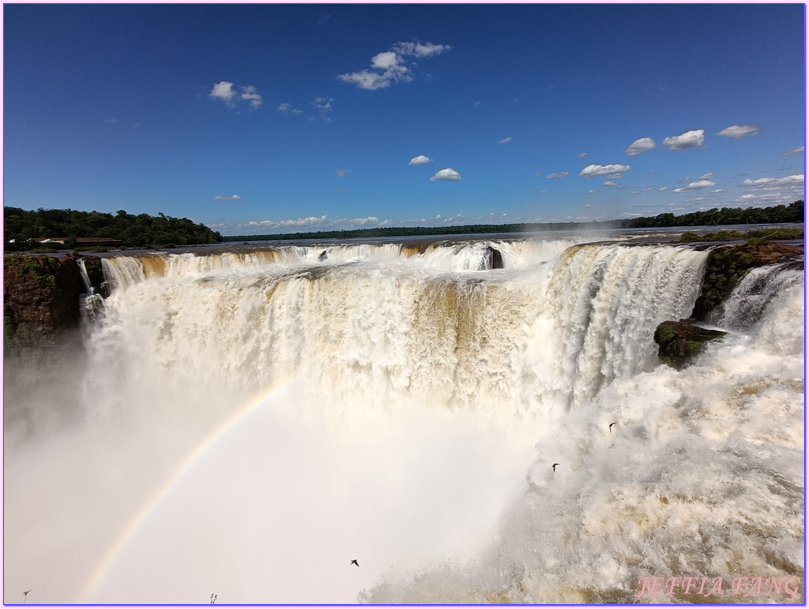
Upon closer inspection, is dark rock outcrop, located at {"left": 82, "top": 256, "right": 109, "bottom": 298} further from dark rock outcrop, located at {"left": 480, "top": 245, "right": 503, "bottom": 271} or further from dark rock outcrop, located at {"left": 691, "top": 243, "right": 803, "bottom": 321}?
dark rock outcrop, located at {"left": 691, "top": 243, "right": 803, "bottom": 321}

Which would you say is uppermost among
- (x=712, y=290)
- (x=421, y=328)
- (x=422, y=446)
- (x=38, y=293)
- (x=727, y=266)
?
(x=727, y=266)

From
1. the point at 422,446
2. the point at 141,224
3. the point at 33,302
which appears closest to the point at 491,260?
the point at 422,446

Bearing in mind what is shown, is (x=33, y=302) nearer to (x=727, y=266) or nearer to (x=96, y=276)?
(x=96, y=276)

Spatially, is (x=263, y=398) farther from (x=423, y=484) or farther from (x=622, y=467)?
(x=622, y=467)

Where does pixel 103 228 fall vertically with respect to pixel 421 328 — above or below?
above

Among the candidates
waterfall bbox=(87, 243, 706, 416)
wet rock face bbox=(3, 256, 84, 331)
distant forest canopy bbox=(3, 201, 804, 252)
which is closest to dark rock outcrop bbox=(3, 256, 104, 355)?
wet rock face bbox=(3, 256, 84, 331)

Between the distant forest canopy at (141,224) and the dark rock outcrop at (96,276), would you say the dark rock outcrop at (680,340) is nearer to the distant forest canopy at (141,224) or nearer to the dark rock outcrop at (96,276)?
the dark rock outcrop at (96,276)

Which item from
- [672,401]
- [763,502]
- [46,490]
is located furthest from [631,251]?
[46,490]
